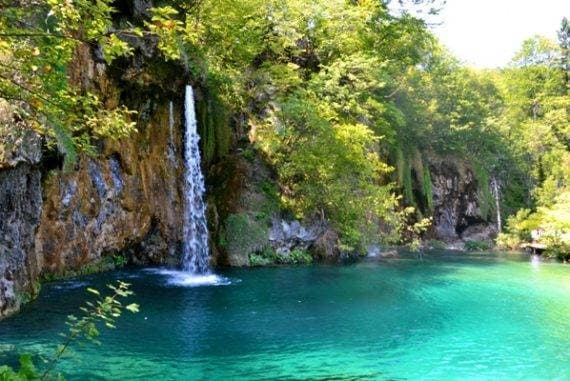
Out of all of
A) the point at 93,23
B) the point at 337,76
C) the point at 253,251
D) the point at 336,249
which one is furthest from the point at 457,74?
the point at 93,23

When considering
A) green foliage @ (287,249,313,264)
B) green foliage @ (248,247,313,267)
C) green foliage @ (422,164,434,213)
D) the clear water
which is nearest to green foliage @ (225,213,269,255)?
green foliage @ (248,247,313,267)

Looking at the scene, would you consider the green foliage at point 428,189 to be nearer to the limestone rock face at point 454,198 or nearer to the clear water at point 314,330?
the limestone rock face at point 454,198

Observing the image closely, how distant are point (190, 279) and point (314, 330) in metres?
6.25

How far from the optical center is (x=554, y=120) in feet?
120

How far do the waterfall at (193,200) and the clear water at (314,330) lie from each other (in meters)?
1.89

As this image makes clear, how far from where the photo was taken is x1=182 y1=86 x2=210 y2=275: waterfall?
1750 centimetres

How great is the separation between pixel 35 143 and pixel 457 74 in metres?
30.7

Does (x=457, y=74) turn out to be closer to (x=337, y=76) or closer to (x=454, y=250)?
(x=454, y=250)

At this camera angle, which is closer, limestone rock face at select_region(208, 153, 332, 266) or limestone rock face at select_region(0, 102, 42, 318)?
limestone rock face at select_region(0, 102, 42, 318)

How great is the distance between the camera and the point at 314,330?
9.42 m

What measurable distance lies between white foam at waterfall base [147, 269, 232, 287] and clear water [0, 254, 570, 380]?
0.12 m

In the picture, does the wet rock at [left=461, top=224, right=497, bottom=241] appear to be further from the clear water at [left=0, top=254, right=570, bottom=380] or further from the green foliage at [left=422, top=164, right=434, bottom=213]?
the clear water at [left=0, top=254, right=570, bottom=380]

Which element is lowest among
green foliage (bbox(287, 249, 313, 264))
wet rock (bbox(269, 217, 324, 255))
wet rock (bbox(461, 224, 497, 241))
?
wet rock (bbox(461, 224, 497, 241))

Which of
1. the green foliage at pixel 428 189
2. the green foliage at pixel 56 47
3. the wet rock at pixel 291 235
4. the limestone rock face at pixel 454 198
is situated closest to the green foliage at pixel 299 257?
the wet rock at pixel 291 235
